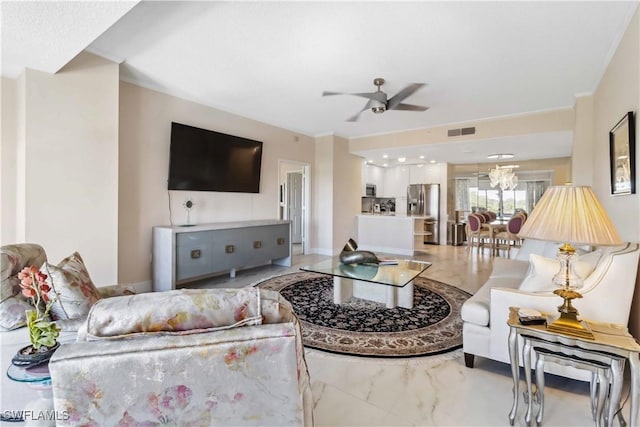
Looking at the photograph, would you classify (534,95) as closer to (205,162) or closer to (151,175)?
(205,162)

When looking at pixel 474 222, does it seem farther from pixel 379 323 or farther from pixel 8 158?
pixel 8 158

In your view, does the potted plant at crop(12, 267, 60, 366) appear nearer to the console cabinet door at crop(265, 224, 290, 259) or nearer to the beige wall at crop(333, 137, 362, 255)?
the console cabinet door at crop(265, 224, 290, 259)

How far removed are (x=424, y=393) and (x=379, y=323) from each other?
1006 millimetres

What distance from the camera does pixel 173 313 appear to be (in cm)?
93

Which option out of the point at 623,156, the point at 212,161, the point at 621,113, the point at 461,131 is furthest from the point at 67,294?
the point at 461,131

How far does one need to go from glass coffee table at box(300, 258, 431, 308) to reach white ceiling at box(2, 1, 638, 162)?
2.17 metres

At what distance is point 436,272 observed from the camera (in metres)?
4.90

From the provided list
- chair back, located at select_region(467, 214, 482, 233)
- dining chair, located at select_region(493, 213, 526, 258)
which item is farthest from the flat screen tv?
dining chair, located at select_region(493, 213, 526, 258)

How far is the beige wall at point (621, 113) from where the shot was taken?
82.4 inches

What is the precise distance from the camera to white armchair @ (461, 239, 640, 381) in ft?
5.44

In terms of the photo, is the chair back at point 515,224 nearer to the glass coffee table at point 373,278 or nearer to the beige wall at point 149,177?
the glass coffee table at point 373,278

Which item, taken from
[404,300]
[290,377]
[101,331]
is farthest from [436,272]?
[101,331]

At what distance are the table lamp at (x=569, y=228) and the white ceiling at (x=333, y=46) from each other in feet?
5.22

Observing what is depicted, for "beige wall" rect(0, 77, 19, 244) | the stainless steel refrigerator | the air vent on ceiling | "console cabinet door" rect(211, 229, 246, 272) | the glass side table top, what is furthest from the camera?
the stainless steel refrigerator
